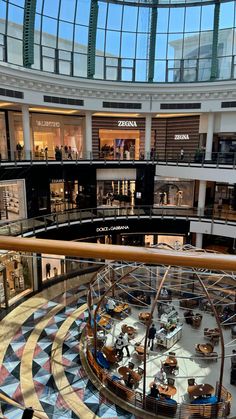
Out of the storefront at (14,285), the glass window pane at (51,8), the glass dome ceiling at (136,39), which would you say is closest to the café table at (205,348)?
the storefront at (14,285)

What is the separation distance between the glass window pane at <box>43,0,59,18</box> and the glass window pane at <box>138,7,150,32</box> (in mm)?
5940

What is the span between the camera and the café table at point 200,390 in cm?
978

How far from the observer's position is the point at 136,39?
2295 cm

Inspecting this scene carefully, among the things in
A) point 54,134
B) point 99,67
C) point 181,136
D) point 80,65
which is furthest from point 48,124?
point 181,136

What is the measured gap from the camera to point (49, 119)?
23.6 meters

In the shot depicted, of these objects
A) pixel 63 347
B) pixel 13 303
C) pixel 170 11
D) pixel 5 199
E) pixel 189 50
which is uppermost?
pixel 170 11

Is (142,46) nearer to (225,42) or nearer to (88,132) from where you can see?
(225,42)

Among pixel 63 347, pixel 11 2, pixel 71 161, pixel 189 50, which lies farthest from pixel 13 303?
pixel 189 50

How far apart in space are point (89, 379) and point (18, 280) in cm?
556

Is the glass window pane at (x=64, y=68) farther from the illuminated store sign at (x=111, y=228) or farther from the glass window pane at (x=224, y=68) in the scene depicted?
the illuminated store sign at (x=111, y=228)

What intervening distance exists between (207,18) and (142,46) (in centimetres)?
473

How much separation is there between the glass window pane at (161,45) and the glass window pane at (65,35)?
20.5 ft

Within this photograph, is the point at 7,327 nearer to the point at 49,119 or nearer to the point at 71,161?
the point at 71,161

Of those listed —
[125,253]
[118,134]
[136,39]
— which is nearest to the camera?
[125,253]
